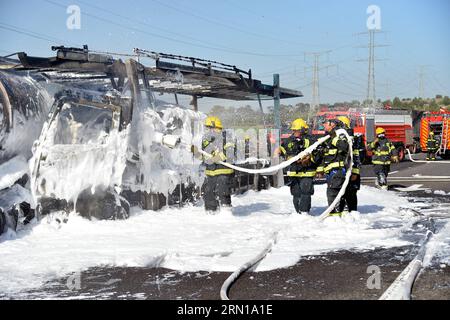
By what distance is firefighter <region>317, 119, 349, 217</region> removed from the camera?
899cm

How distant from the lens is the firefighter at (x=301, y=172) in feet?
30.8

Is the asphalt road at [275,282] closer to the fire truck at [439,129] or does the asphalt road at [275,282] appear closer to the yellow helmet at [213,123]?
the yellow helmet at [213,123]

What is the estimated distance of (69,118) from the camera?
8250 millimetres

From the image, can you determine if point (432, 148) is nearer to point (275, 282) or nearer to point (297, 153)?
point (297, 153)

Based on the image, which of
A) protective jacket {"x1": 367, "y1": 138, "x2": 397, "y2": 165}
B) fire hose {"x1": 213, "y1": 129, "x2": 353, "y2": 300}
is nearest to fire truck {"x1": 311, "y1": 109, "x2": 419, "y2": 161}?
protective jacket {"x1": 367, "y1": 138, "x2": 397, "y2": 165}

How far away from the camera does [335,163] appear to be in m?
9.09

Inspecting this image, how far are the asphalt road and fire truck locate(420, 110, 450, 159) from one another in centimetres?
2644

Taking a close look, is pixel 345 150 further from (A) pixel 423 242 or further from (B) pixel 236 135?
(B) pixel 236 135

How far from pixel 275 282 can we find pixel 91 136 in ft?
14.2

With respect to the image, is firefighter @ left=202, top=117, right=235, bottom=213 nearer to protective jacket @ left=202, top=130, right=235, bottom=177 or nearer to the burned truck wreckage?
protective jacket @ left=202, top=130, right=235, bottom=177

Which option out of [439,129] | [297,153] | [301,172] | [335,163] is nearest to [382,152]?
[297,153]

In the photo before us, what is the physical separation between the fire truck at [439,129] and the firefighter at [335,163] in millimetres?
23613
